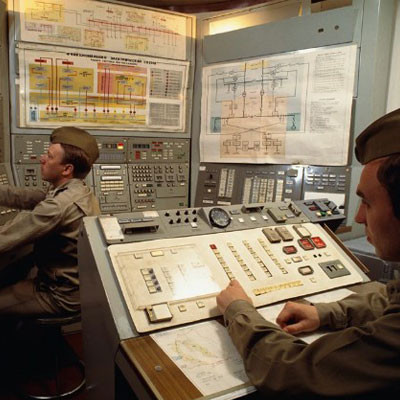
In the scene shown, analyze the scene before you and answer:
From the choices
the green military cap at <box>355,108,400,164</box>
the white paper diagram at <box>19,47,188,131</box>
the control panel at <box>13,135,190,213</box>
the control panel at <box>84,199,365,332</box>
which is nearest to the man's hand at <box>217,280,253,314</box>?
the control panel at <box>84,199,365,332</box>

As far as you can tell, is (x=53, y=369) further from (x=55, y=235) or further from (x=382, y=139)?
(x=382, y=139)

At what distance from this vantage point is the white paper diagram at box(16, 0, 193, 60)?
245cm

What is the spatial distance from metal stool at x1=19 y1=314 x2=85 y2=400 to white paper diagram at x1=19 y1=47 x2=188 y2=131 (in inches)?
51.4

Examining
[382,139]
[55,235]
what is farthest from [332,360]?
[55,235]

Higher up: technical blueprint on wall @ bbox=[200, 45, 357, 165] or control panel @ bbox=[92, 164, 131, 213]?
technical blueprint on wall @ bbox=[200, 45, 357, 165]

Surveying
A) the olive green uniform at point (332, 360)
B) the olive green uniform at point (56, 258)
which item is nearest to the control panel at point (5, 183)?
the olive green uniform at point (56, 258)

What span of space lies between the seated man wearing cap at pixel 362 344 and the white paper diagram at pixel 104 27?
2.21 m

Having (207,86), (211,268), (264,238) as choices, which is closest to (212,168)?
(207,86)

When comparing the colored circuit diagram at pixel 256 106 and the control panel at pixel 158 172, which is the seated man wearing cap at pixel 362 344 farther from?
the control panel at pixel 158 172

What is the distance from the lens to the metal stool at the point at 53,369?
178cm

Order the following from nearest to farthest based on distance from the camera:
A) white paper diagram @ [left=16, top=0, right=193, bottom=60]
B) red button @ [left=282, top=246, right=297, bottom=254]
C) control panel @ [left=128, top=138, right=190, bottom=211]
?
red button @ [left=282, top=246, right=297, bottom=254], white paper diagram @ [left=16, top=0, right=193, bottom=60], control panel @ [left=128, top=138, right=190, bottom=211]

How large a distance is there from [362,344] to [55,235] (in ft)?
4.49

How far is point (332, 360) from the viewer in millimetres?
761

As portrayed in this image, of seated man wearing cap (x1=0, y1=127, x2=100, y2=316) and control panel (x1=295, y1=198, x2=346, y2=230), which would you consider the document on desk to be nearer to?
control panel (x1=295, y1=198, x2=346, y2=230)
